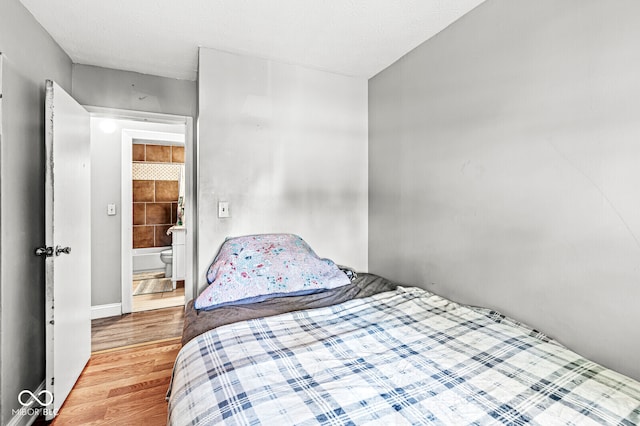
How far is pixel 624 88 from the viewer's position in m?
1.21

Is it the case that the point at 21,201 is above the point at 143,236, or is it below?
above

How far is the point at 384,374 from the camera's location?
41.8 inches

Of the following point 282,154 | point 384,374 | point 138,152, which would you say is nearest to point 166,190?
point 138,152

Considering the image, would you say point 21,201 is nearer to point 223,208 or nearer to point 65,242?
point 65,242

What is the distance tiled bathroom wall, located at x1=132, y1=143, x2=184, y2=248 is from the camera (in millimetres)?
5293

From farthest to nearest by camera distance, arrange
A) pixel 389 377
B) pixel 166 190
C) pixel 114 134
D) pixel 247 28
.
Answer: pixel 166 190
pixel 114 134
pixel 247 28
pixel 389 377

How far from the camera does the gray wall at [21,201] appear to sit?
1.59 meters

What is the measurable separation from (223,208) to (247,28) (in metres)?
1.23

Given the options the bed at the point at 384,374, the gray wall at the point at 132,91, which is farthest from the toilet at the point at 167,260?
the bed at the point at 384,374

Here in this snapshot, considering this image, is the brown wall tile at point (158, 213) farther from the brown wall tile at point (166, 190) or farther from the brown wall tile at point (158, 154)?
the brown wall tile at point (158, 154)

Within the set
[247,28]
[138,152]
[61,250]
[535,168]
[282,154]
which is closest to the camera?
[535,168]

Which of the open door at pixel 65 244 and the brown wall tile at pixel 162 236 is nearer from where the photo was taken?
the open door at pixel 65 244

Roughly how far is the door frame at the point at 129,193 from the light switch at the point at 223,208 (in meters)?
0.66

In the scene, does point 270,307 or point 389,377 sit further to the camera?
point 270,307
